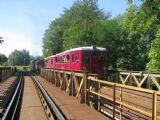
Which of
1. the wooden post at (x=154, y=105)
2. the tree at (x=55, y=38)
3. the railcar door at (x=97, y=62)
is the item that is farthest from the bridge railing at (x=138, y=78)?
the tree at (x=55, y=38)

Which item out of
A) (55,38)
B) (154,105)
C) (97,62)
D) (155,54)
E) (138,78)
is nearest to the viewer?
(154,105)

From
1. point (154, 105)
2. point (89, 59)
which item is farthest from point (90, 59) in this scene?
point (154, 105)

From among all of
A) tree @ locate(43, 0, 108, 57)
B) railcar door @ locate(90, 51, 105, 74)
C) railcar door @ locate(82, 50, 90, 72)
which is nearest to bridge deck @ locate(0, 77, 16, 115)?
railcar door @ locate(82, 50, 90, 72)

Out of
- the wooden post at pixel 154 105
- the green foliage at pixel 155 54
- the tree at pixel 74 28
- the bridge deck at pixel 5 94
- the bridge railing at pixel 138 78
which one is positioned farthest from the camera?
the tree at pixel 74 28

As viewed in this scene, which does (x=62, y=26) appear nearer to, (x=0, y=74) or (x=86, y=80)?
(x=0, y=74)

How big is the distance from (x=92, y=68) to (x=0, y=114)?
14465mm

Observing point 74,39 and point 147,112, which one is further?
point 74,39

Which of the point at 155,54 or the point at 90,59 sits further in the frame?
the point at 90,59

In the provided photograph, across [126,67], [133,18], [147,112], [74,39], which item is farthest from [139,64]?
[147,112]

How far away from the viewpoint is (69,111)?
40.2 ft

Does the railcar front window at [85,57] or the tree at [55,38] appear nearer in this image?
the railcar front window at [85,57]

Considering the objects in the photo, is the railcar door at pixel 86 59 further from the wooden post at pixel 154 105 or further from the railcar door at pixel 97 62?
the wooden post at pixel 154 105

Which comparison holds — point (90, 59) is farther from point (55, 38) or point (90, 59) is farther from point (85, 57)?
point (55, 38)

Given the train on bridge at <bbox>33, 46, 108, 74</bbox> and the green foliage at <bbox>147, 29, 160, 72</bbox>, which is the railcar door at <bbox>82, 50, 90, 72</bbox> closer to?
the train on bridge at <bbox>33, 46, 108, 74</bbox>
